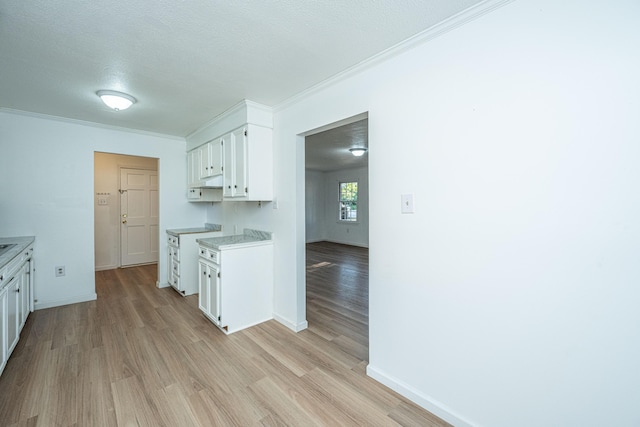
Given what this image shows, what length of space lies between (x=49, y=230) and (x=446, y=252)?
182 inches

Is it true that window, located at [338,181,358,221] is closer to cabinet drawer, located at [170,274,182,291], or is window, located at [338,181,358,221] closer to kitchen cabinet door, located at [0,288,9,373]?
cabinet drawer, located at [170,274,182,291]

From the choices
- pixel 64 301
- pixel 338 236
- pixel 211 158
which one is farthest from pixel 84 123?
pixel 338 236

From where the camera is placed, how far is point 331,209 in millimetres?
9195

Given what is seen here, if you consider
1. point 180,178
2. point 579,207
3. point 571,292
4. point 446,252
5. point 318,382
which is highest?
point 180,178

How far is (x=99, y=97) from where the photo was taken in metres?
2.75

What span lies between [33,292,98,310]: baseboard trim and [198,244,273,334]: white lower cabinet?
73.3 inches

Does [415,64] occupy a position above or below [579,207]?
above

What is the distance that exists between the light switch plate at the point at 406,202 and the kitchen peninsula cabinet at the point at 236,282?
68.6 inches

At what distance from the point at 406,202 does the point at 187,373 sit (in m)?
2.12

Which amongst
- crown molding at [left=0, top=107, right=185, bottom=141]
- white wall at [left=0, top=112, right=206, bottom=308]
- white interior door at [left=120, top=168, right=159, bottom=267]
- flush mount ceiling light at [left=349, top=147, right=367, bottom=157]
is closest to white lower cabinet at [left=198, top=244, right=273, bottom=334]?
white wall at [left=0, top=112, right=206, bottom=308]

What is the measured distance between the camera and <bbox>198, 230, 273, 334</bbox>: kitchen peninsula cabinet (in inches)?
108

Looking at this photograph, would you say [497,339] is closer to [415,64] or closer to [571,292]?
[571,292]

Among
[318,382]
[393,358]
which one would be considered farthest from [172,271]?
[393,358]

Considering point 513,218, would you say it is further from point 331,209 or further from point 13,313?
point 331,209
